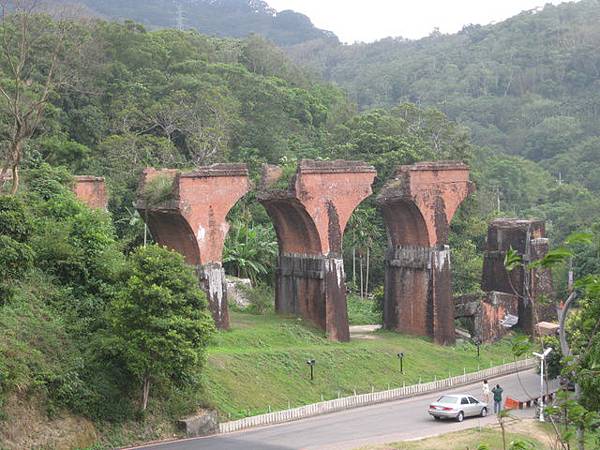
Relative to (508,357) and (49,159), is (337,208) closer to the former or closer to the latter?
(508,357)

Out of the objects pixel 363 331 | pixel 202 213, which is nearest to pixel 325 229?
pixel 202 213

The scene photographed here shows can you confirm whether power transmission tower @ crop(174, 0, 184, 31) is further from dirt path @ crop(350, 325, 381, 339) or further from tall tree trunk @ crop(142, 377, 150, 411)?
tall tree trunk @ crop(142, 377, 150, 411)

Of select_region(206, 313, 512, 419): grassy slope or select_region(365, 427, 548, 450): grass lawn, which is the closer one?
select_region(365, 427, 548, 450): grass lawn

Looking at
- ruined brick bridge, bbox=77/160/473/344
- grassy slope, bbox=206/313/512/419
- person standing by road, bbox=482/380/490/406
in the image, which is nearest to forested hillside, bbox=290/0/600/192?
ruined brick bridge, bbox=77/160/473/344

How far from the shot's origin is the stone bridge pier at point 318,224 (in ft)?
98.7

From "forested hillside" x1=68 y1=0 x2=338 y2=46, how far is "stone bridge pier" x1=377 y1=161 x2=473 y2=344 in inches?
3508

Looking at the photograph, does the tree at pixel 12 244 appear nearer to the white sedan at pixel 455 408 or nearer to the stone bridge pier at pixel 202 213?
the stone bridge pier at pixel 202 213

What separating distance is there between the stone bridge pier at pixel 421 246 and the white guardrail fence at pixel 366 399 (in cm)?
254

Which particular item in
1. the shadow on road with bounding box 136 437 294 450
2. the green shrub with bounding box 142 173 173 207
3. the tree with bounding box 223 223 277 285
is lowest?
the shadow on road with bounding box 136 437 294 450

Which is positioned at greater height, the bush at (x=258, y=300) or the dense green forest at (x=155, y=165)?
the dense green forest at (x=155, y=165)

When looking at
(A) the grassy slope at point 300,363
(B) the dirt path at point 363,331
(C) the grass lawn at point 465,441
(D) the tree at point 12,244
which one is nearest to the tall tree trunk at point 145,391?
(A) the grassy slope at point 300,363

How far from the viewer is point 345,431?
22234 millimetres

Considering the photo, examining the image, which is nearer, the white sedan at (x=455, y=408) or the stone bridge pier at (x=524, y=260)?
the white sedan at (x=455, y=408)

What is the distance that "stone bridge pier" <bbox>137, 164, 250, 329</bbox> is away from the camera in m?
27.7
